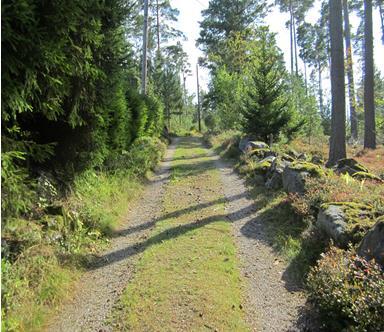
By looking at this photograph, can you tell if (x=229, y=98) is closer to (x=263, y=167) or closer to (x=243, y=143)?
(x=243, y=143)

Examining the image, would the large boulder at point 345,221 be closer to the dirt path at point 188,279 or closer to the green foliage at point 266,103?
the dirt path at point 188,279

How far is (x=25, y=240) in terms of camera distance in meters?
4.94

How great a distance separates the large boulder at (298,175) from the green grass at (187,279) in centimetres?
172

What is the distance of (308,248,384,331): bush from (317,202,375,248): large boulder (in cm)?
71

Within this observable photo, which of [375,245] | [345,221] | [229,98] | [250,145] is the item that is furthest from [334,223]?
[229,98]

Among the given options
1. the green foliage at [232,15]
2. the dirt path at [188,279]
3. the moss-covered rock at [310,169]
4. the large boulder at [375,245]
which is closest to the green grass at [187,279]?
the dirt path at [188,279]

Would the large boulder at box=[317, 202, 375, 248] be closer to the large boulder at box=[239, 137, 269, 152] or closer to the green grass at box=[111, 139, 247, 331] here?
the green grass at box=[111, 139, 247, 331]

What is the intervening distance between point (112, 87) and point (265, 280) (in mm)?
4721

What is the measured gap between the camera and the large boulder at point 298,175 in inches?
327

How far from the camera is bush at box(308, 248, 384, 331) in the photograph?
3.52m

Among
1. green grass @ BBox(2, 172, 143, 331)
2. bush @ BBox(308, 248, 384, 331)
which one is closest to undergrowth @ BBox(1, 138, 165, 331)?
green grass @ BBox(2, 172, 143, 331)

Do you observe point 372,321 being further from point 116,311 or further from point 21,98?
point 21,98

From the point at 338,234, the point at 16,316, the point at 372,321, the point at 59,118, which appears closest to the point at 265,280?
the point at 338,234

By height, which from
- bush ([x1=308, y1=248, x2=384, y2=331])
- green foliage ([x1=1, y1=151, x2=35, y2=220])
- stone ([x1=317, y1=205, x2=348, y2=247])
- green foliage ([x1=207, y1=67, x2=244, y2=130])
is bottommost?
bush ([x1=308, y1=248, x2=384, y2=331])
